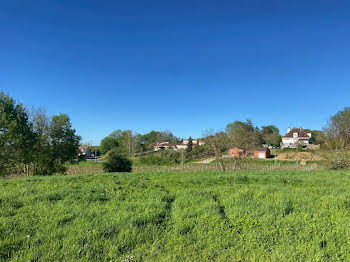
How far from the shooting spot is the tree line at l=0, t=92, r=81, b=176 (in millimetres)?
17828

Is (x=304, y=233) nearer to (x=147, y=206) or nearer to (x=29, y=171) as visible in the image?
(x=147, y=206)

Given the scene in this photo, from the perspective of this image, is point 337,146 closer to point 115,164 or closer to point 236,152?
point 236,152

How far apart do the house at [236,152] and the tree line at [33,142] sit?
16509mm

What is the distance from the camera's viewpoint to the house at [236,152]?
64.3 ft

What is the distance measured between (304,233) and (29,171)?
25.1 meters

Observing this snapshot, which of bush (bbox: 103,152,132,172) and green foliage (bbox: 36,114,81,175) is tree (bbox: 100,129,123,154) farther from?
bush (bbox: 103,152,132,172)

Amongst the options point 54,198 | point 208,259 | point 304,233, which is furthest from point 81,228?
point 304,233

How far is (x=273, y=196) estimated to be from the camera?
197 inches

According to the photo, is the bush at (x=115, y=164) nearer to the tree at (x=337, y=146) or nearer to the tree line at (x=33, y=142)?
the tree line at (x=33, y=142)

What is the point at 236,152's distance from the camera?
1955 centimetres

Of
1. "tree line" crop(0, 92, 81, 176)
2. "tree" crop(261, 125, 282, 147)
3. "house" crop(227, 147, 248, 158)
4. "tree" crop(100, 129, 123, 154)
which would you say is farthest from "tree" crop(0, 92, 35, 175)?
Answer: "tree" crop(100, 129, 123, 154)

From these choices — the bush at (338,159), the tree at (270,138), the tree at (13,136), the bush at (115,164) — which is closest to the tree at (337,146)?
the bush at (338,159)

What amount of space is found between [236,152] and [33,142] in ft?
63.6

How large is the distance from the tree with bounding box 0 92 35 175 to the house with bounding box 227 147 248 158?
61.4 ft
